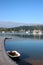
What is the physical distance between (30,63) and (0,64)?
10701 mm

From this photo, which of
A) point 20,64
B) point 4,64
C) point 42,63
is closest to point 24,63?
point 20,64

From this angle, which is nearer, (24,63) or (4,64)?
(4,64)

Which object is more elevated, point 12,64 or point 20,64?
point 12,64

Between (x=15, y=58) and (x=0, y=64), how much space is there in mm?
13314

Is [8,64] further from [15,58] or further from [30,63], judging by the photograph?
[15,58]

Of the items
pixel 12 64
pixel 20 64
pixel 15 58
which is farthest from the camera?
pixel 15 58

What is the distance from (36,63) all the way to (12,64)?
11469 millimetres

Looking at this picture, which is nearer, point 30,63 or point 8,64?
→ point 8,64

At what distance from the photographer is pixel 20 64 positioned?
29859 mm

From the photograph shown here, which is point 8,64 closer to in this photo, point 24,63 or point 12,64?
point 12,64

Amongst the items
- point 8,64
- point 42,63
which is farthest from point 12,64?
point 42,63

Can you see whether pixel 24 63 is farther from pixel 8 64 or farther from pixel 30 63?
pixel 8 64

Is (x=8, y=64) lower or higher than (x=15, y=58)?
higher

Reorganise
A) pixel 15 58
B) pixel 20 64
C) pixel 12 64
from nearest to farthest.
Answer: pixel 12 64, pixel 20 64, pixel 15 58
